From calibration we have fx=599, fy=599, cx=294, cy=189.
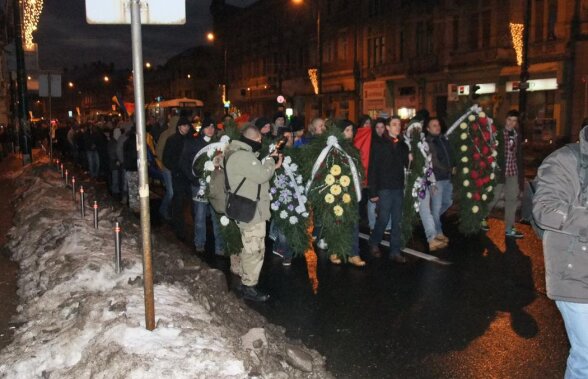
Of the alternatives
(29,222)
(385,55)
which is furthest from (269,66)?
(29,222)

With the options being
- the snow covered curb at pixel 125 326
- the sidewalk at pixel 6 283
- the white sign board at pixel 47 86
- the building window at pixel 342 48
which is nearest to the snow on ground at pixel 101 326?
the snow covered curb at pixel 125 326

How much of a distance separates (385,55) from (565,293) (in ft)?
123

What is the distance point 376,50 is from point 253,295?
118 feet

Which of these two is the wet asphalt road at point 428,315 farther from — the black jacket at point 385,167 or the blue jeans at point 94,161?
the blue jeans at point 94,161

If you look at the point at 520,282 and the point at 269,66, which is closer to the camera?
the point at 520,282

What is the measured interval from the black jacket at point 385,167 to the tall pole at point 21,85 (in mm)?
16745

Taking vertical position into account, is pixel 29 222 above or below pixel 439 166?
below

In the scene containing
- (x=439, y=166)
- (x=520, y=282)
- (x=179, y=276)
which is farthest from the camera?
(x=439, y=166)

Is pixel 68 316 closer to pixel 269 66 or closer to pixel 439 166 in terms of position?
pixel 439 166

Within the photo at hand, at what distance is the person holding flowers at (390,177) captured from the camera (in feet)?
27.1

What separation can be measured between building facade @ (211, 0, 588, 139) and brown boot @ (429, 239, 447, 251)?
2285 mm

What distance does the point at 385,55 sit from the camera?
129ft

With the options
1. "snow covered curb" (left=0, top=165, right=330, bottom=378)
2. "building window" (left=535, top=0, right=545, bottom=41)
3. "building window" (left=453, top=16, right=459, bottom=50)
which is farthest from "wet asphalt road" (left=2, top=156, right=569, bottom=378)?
"building window" (left=453, top=16, right=459, bottom=50)

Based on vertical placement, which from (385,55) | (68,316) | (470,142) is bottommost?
(68,316)
